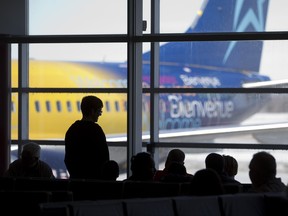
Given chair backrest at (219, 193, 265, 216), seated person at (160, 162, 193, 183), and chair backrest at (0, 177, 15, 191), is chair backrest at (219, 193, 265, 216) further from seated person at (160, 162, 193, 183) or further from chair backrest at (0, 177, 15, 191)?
chair backrest at (0, 177, 15, 191)

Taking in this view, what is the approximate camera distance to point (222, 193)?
5.12 m

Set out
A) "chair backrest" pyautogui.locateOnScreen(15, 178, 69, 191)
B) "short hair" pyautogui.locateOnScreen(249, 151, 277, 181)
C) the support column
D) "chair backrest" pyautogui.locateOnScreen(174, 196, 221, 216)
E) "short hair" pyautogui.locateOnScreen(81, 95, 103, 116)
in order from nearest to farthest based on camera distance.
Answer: "chair backrest" pyautogui.locateOnScreen(174, 196, 221, 216) < "short hair" pyautogui.locateOnScreen(249, 151, 277, 181) < "chair backrest" pyautogui.locateOnScreen(15, 178, 69, 191) < "short hair" pyautogui.locateOnScreen(81, 95, 103, 116) < the support column

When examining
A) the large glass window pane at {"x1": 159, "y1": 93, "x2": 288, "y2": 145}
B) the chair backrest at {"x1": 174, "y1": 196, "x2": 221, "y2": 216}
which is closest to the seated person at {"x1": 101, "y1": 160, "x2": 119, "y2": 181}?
the chair backrest at {"x1": 174, "y1": 196, "x2": 221, "y2": 216}

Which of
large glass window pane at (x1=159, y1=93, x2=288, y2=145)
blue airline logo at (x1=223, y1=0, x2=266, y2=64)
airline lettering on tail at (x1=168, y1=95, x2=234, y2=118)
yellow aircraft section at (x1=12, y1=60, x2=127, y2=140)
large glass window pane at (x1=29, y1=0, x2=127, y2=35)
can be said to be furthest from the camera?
yellow aircraft section at (x1=12, y1=60, x2=127, y2=140)

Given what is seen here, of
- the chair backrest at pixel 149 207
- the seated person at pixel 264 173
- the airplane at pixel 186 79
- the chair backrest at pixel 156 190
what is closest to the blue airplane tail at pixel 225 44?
the airplane at pixel 186 79

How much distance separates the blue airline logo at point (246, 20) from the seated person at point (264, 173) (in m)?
5.83

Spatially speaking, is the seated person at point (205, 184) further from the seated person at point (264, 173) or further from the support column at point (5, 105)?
the support column at point (5, 105)

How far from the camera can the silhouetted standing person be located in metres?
7.09

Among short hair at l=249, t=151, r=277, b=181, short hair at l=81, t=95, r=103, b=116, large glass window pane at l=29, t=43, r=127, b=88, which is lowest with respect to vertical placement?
short hair at l=249, t=151, r=277, b=181

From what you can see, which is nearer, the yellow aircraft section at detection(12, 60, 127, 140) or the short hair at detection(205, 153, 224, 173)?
the short hair at detection(205, 153, 224, 173)

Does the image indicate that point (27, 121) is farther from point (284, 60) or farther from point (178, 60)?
point (284, 60)

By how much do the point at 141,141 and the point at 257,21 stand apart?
2.43m

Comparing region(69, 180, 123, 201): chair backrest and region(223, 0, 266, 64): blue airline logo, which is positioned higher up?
region(223, 0, 266, 64): blue airline logo

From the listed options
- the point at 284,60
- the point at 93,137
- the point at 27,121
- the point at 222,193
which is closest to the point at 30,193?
the point at 222,193
